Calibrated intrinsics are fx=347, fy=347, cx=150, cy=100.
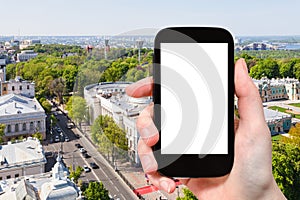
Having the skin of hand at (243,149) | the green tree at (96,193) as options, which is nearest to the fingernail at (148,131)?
the skin of hand at (243,149)

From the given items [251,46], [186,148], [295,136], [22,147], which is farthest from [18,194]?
[251,46]

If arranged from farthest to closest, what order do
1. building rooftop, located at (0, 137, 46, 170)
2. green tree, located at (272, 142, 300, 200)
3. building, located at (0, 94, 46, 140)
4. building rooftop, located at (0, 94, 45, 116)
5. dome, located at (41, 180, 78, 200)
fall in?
1. building rooftop, located at (0, 94, 45, 116)
2. building, located at (0, 94, 46, 140)
3. building rooftop, located at (0, 137, 46, 170)
4. green tree, located at (272, 142, 300, 200)
5. dome, located at (41, 180, 78, 200)

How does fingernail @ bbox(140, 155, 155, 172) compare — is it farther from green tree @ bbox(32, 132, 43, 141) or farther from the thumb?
green tree @ bbox(32, 132, 43, 141)

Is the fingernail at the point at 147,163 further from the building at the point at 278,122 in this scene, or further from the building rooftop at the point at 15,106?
the building at the point at 278,122

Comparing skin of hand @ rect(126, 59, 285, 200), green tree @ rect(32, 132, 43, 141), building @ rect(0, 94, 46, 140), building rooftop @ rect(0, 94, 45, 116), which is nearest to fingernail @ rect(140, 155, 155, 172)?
skin of hand @ rect(126, 59, 285, 200)

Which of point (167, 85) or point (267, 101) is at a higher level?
point (167, 85)

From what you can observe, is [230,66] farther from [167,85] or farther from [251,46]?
[251,46]

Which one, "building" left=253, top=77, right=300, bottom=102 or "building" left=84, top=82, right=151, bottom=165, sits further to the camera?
"building" left=253, top=77, right=300, bottom=102
